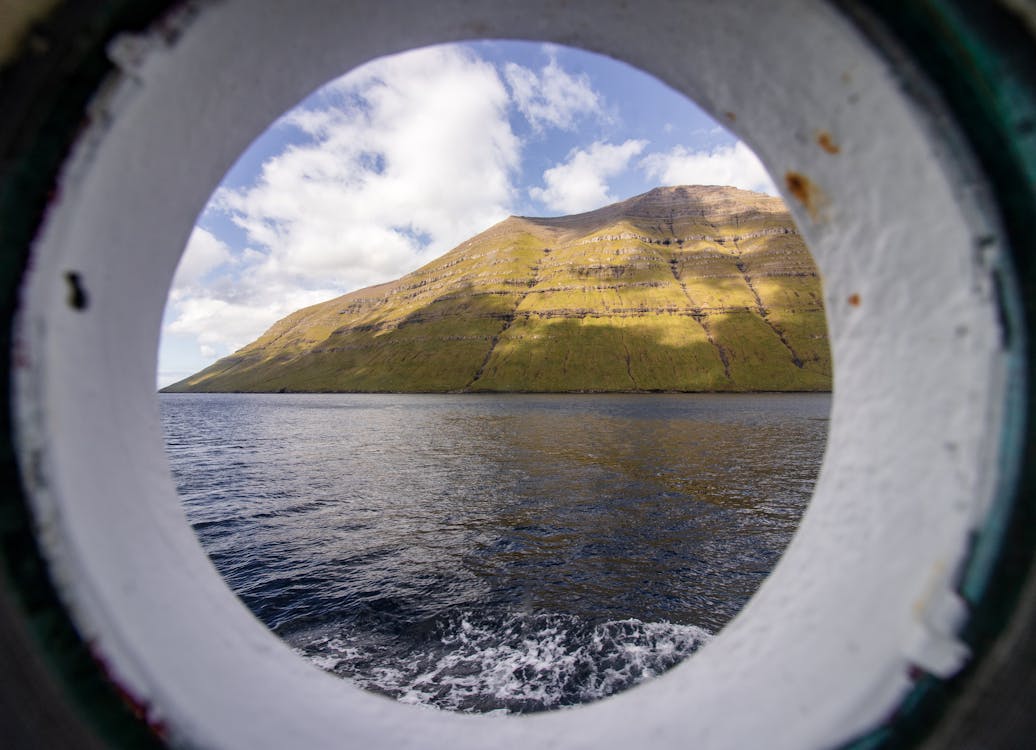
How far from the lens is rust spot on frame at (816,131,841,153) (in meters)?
1.60

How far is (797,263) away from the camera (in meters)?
192

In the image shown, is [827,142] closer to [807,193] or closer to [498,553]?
[807,193]

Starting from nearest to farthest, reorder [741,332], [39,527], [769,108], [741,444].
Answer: [39,527] → [769,108] → [741,444] → [741,332]

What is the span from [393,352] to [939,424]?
621ft

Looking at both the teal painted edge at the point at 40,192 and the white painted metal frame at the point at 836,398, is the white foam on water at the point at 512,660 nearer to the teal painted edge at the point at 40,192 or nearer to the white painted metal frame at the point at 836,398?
the white painted metal frame at the point at 836,398

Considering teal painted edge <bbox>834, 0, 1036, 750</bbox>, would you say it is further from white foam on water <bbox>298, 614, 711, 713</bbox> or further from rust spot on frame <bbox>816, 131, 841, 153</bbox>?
white foam on water <bbox>298, 614, 711, 713</bbox>

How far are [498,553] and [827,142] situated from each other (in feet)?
51.4

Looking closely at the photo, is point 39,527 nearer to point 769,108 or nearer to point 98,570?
point 98,570

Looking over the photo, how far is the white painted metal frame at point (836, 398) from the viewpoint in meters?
1.24

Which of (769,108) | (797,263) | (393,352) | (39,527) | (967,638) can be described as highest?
(797,263)

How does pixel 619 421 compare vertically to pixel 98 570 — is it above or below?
above

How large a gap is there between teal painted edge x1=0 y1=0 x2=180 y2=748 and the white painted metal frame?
0.11ft

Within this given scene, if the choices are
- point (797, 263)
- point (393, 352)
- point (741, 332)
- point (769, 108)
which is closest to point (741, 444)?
point (769, 108)

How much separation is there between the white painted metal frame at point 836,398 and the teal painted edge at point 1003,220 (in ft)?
0.13
